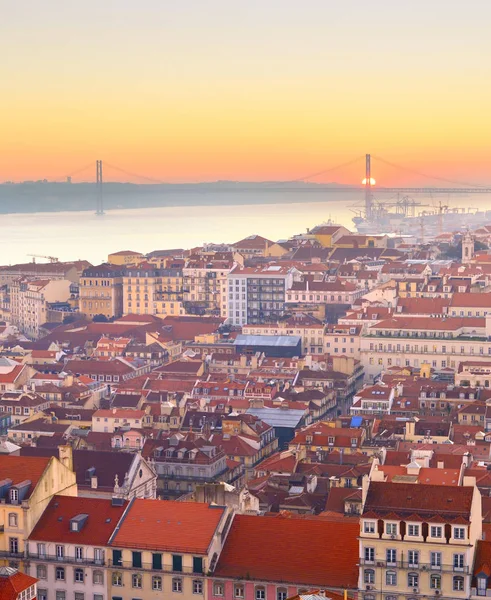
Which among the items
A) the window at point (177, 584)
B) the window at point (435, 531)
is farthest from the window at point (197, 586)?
the window at point (435, 531)

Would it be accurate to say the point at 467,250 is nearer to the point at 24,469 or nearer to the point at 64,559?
the point at 24,469

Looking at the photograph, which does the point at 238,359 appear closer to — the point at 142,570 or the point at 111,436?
the point at 111,436

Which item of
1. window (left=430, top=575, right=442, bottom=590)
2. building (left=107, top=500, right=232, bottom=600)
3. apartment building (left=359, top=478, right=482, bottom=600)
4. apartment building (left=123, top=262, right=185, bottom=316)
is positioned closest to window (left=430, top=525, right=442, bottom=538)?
apartment building (left=359, top=478, right=482, bottom=600)

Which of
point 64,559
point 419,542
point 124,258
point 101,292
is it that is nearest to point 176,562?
point 64,559

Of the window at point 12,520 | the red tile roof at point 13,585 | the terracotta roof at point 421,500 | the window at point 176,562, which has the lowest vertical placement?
the window at point 176,562

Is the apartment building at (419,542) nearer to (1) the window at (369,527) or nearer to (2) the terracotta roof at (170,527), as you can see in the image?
(1) the window at (369,527)
